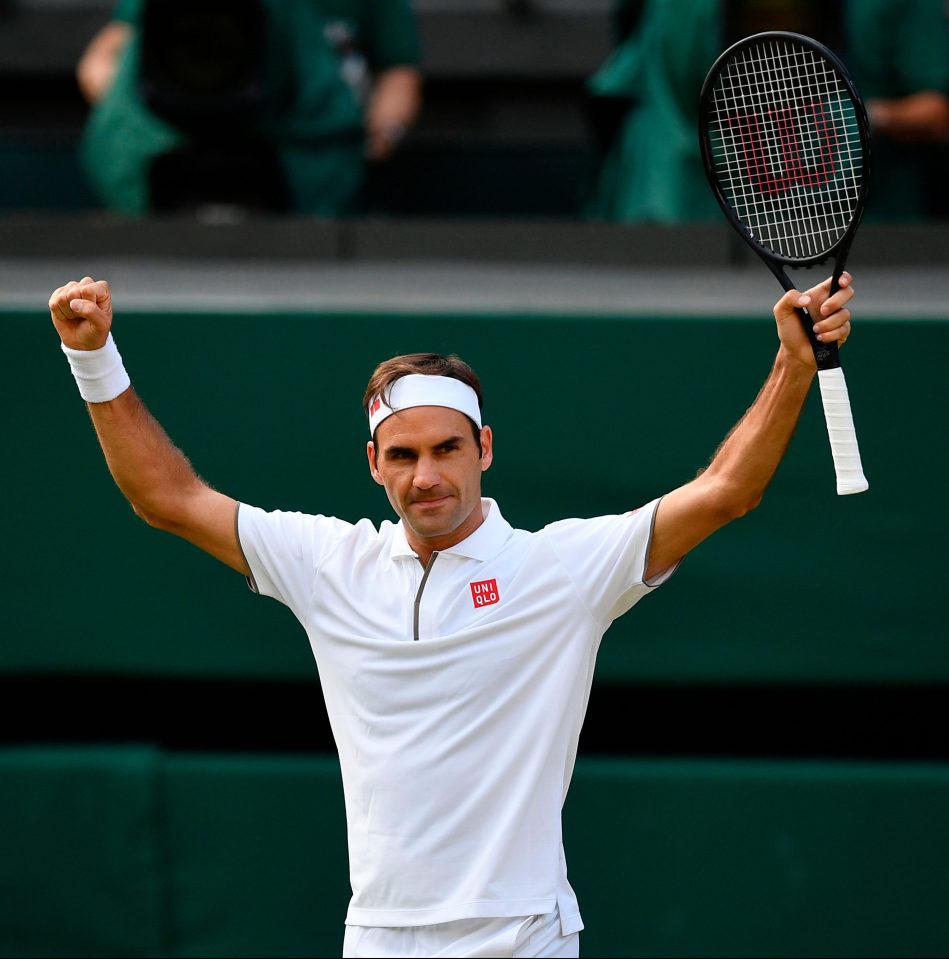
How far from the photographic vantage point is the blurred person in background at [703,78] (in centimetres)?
445

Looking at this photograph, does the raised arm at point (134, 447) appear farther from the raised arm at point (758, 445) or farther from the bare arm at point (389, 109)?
the bare arm at point (389, 109)

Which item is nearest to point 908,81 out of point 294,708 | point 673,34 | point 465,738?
point 673,34

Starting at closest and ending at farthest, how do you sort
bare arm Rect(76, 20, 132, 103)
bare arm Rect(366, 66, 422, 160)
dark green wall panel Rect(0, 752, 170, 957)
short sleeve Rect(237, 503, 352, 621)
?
short sleeve Rect(237, 503, 352, 621) < dark green wall panel Rect(0, 752, 170, 957) < bare arm Rect(76, 20, 132, 103) < bare arm Rect(366, 66, 422, 160)

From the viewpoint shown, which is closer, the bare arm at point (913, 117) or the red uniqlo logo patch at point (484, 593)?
the red uniqlo logo patch at point (484, 593)

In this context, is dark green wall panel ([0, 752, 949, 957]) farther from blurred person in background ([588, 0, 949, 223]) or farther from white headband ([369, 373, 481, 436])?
blurred person in background ([588, 0, 949, 223])

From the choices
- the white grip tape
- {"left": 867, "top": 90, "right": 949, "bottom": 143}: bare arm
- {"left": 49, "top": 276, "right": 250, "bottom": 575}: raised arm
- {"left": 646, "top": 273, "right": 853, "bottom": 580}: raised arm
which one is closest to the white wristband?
{"left": 49, "top": 276, "right": 250, "bottom": 575}: raised arm

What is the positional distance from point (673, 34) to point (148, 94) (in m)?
1.50

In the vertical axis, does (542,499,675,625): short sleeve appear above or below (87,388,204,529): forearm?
below

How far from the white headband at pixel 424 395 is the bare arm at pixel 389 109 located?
93.0 inches

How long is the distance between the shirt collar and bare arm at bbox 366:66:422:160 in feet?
7.90

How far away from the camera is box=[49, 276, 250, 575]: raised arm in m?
2.66

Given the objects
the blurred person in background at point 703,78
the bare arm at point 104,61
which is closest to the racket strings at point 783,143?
the blurred person in background at point 703,78

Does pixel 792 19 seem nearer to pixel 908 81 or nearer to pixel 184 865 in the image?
pixel 908 81

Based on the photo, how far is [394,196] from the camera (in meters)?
5.56
